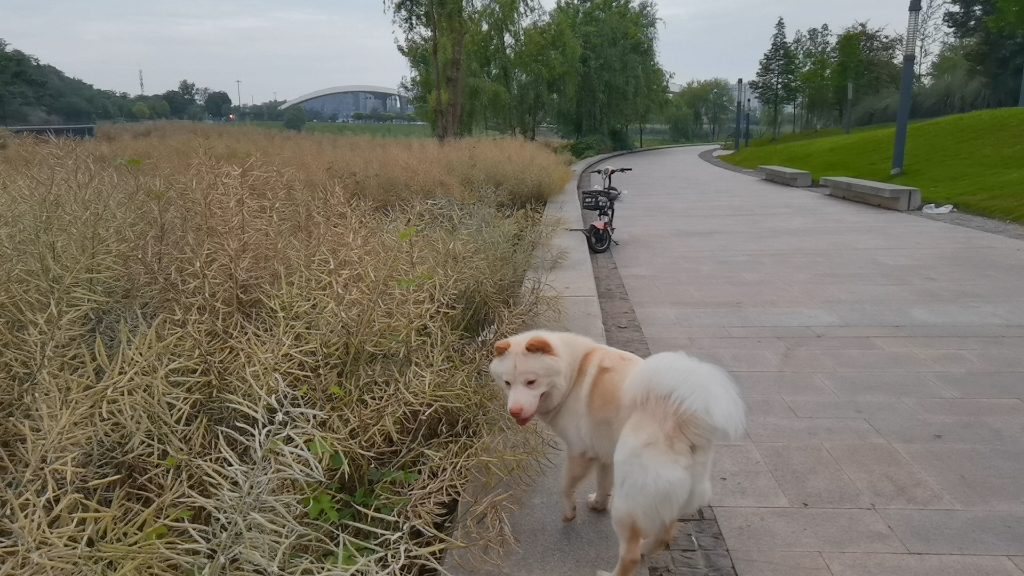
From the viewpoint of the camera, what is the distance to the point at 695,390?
2066mm

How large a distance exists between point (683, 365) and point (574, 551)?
2.99 ft

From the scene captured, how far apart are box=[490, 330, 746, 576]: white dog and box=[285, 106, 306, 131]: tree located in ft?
68.4

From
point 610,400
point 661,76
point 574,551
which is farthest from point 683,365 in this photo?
point 661,76

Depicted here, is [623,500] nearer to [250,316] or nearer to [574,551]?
[574,551]

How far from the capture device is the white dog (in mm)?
2080

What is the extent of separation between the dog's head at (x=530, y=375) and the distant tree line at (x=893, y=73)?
36423 mm

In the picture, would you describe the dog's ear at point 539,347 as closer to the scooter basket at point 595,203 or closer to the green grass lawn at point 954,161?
the scooter basket at point 595,203

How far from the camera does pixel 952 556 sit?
2.49 metres

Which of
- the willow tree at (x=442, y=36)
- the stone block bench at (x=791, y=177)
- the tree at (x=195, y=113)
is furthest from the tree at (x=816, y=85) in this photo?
the tree at (x=195, y=113)

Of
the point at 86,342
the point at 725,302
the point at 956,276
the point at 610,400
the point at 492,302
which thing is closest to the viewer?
the point at 610,400

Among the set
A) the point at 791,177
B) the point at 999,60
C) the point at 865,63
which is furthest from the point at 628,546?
the point at 865,63

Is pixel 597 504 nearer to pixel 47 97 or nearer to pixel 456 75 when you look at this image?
pixel 47 97

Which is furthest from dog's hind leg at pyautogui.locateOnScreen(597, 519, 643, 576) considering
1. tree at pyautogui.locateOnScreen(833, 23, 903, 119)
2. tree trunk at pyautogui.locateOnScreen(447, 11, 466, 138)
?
tree at pyautogui.locateOnScreen(833, 23, 903, 119)

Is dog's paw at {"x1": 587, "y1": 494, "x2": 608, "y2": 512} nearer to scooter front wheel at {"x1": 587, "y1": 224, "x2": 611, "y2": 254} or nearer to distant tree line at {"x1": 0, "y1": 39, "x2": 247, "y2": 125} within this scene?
scooter front wheel at {"x1": 587, "y1": 224, "x2": 611, "y2": 254}
